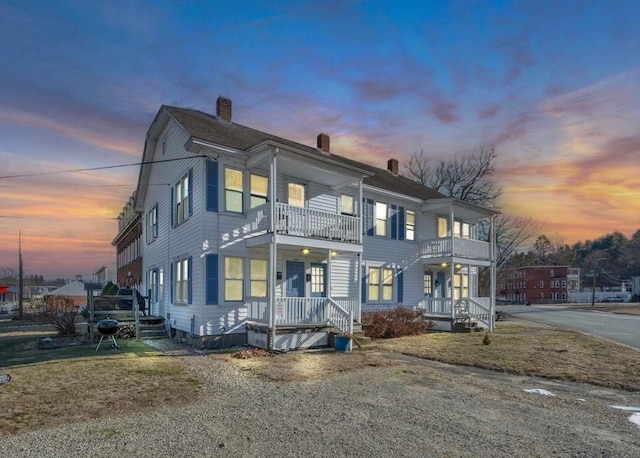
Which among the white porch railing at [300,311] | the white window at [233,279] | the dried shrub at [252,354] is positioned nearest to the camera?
the dried shrub at [252,354]

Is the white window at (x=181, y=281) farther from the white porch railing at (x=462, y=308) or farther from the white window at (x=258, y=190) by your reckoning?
the white porch railing at (x=462, y=308)

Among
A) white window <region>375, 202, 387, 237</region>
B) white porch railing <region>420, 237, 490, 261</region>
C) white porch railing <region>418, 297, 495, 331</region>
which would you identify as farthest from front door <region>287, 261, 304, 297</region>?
white porch railing <region>420, 237, 490, 261</region>

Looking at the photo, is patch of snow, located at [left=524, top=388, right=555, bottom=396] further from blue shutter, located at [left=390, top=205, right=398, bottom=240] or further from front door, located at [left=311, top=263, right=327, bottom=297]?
blue shutter, located at [left=390, top=205, right=398, bottom=240]

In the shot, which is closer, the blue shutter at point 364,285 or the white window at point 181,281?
the white window at point 181,281

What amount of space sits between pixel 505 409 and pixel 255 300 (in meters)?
8.48

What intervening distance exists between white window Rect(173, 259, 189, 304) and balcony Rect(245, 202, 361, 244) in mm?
2857

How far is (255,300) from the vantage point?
1362 centimetres

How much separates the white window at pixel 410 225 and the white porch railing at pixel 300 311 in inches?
303

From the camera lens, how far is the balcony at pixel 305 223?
43.3 ft

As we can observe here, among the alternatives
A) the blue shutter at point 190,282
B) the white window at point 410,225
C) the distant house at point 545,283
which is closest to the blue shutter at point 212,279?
the blue shutter at point 190,282

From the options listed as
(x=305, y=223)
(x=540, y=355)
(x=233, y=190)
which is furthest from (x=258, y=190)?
(x=540, y=355)

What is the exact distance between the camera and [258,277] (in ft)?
47.5

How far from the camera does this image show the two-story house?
13.2 metres

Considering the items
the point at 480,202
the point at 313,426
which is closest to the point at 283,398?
the point at 313,426
